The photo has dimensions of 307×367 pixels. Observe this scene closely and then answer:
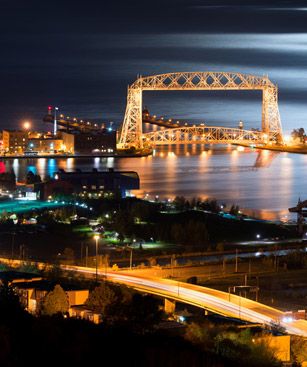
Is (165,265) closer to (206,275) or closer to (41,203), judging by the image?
(206,275)

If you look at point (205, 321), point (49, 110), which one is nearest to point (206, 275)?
point (205, 321)

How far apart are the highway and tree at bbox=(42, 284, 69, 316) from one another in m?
0.76

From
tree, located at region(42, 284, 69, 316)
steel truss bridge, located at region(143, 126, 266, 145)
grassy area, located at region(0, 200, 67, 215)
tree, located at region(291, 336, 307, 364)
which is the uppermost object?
steel truss bridge, located at region(143, 126, 266, 145)

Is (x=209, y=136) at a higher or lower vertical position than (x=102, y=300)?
higher

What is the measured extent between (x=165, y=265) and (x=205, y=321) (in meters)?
2.04

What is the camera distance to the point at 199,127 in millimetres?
22703

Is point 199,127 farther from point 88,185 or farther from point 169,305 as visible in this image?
point 169,305

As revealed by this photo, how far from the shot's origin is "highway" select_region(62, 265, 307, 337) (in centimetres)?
534

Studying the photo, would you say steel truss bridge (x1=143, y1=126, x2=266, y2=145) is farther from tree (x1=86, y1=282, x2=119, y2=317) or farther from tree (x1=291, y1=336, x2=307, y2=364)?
tree (x1=291, y1=336, x2=307, y2=364)

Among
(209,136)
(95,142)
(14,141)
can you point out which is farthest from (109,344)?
(209,136)

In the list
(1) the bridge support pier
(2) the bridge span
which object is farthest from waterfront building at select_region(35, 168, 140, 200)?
(2) the bridge span

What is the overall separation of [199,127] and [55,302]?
695 inches

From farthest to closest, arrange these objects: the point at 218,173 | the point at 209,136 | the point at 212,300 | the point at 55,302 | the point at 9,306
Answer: the point at 209,136
the point at 218,173
the point at 212,300
the point at 55,302
the point at 9,306

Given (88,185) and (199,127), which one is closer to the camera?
(88,185)
